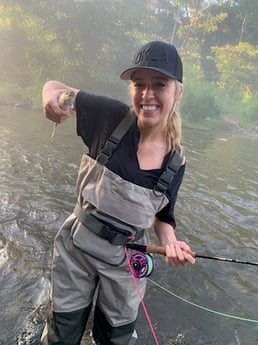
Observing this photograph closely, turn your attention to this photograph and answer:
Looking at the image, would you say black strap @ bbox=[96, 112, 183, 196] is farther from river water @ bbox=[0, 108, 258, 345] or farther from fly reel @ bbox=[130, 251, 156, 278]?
river water @ bbox=[0, 108, 258, 345]

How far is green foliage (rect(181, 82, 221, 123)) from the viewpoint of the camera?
88.9ft

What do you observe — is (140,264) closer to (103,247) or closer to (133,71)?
(103,247)

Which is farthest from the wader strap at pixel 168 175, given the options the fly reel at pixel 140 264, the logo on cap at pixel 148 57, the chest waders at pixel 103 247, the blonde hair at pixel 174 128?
the logo on cap at pixel 148 57

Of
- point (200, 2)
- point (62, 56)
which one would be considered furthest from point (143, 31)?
point (200, 2)

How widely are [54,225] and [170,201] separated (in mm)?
3400

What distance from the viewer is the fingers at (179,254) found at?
2254 mm

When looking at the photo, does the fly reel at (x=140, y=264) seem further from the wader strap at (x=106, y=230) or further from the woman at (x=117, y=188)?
the wader strap at (x=106, y=230)

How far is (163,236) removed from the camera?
107 inches

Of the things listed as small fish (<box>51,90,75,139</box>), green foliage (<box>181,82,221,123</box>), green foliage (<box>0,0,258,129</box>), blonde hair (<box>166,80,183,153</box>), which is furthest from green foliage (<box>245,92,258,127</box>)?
small fish (<box>51,90,75,139</box>)

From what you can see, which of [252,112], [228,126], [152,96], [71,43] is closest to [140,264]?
[152,96]

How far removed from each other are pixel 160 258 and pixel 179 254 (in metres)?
2.93

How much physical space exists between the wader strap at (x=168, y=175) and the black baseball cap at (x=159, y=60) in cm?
53

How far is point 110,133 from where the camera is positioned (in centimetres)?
239

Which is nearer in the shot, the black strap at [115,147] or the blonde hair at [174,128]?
the black strap at [115,147]
